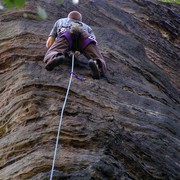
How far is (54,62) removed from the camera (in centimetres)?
902

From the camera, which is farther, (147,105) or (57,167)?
(147,105)

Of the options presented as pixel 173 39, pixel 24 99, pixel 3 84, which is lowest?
pixel 173 39

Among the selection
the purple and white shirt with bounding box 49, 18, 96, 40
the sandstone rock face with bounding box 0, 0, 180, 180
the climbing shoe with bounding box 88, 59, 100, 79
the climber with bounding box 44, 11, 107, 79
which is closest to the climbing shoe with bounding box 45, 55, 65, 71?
the climber with bounding box 44, 11, 107, 79

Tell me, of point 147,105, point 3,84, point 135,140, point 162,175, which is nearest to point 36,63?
point 3,84

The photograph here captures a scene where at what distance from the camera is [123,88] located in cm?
962

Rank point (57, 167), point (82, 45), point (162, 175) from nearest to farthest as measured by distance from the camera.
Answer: point (57, 167)
point (162, 175)
point (82, 45)

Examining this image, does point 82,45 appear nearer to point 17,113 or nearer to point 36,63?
point 36,63

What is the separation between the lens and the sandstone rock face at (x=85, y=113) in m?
7.03

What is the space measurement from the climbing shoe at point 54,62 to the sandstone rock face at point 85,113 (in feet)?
0.44

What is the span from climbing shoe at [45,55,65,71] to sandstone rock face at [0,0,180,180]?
0.13 meters

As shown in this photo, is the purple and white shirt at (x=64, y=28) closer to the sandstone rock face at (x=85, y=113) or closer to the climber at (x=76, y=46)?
the climber at (x=76, y=46)

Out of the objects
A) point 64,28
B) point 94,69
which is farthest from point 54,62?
point 64,28

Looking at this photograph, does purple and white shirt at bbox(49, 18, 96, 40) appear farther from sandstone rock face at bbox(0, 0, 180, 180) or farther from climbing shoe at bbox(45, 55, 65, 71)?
climbing shoe at bbox(45, 55, 65, 71)

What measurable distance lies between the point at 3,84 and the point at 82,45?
1757 mm
